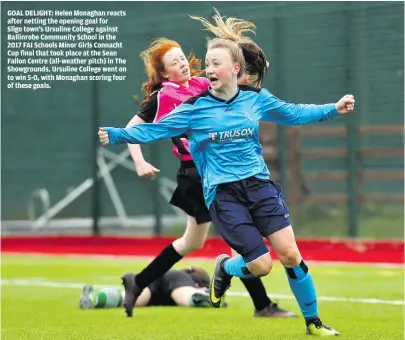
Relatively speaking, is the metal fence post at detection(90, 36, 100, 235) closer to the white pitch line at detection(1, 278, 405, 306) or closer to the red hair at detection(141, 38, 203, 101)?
the white pitch line at detection(1, 278, 405, 306)

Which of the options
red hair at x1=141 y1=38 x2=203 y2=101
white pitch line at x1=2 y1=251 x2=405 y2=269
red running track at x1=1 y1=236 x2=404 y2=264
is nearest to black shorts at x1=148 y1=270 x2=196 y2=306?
red hair at x1=141 y1=38 x2=203 y2=101

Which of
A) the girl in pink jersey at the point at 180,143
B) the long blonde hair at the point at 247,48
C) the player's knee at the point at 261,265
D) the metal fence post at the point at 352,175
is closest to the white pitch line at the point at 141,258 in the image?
the metal fence post at the point at 352,175

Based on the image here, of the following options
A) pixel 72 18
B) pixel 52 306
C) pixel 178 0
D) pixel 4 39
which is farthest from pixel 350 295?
pixel 4 39

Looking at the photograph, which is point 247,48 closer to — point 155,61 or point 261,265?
point 155,61

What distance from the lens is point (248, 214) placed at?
236 inches

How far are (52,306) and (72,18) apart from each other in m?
5.87

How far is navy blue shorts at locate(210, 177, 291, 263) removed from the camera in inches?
233

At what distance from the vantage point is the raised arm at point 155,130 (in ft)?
19.2

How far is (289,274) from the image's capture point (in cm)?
614

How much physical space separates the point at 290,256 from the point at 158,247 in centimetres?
1012

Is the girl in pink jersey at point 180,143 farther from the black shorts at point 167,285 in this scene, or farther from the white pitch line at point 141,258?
the white pitch line at point 141,258

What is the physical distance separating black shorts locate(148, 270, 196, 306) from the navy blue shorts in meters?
2.20

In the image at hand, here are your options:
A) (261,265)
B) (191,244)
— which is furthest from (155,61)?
(261,265)

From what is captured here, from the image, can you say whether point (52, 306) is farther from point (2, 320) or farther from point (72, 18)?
point (72, 18)
